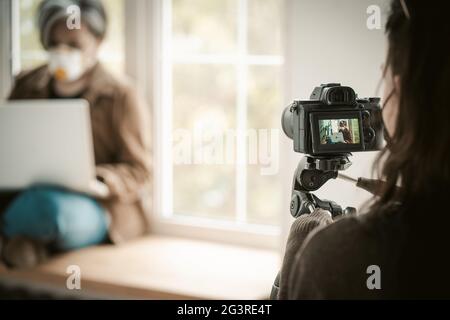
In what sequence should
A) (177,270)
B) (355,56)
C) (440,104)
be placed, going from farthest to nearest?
1. (177,270)
2. (355,56)
3. (440,104)

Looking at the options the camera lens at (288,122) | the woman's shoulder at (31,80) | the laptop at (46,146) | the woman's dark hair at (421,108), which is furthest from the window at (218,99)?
the woman's dark hair at (421,108)

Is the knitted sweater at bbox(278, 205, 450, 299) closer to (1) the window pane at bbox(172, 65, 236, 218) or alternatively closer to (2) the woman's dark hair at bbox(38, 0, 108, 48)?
(1) the window pane at bbox(172, 65, 236, 218)

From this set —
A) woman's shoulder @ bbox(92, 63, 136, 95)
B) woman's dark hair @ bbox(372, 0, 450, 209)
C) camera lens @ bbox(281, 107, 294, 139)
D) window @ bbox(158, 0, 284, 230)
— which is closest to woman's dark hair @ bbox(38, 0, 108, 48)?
woman's shoulder @ bbox(92, 63, 136, 95)

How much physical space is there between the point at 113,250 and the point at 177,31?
2.04 ft

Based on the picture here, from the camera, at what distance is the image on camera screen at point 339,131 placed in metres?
0.87

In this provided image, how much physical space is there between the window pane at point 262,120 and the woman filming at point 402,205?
0.67 metres

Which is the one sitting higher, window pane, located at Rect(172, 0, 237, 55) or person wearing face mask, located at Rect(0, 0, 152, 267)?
window pane, located at Rect(172, 0, 237, 55)

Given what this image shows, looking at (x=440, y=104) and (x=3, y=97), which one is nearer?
(x=440, y=104)

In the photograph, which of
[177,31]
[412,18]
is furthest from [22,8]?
[412,18]

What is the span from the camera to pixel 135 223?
5.47 ft

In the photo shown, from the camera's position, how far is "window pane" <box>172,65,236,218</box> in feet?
5.25

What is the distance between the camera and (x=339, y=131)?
879mm

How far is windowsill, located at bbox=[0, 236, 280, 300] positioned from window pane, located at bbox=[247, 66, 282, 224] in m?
0.11
